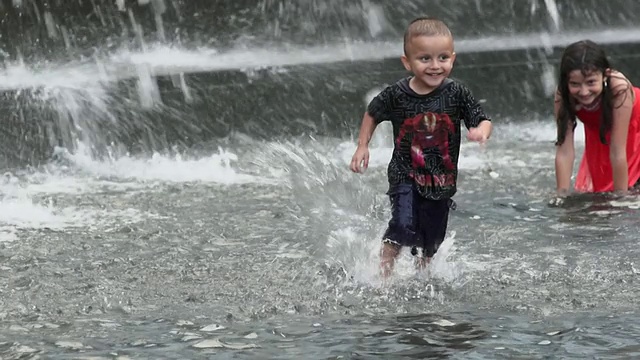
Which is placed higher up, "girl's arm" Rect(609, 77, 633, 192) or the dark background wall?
the dark background wall

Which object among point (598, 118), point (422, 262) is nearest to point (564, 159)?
point (598, 118)

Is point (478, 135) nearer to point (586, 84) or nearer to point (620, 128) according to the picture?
point (586, 84)

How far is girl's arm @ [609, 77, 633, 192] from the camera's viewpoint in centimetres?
666

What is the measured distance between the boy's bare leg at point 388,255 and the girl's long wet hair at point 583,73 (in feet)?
6.42

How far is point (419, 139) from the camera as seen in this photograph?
502 centimetres

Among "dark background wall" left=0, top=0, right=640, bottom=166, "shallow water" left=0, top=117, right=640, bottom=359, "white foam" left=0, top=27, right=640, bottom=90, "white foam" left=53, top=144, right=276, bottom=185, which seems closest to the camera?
"shallow water" left=0, top=117, right=640, bottom=359

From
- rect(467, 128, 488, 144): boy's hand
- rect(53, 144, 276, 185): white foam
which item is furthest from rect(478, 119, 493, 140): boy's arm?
rect(53, 144, 276, 185): white foam

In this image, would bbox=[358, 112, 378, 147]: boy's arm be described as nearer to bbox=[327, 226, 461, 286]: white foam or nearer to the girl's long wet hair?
bbox=[327, 226, 461, 286]: white foam

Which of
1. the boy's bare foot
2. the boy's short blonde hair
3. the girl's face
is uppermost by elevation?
the boy's short blonde hair

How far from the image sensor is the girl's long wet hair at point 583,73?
6441 mm

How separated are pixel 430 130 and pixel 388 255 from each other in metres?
0.55

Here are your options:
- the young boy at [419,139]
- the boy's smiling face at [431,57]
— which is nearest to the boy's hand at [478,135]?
the young boy at [419,139]

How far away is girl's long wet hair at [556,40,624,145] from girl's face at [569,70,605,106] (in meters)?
0.02

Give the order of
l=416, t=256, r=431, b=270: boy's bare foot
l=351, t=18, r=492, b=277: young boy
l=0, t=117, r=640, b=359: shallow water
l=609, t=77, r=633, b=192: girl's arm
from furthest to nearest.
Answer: l=609, t=77, r=633, b=192: girl's arm → l=416, t=256, r=431, b=270: boy's bare foot → l=351, t=18, r=492, b=277: young boy → l=0, t=117, r=640, b=359: shallow water
